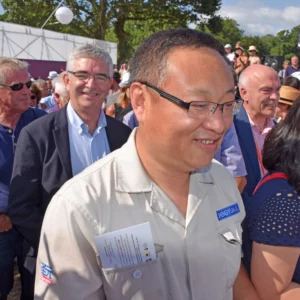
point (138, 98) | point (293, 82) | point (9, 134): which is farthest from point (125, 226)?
point (293, 82)

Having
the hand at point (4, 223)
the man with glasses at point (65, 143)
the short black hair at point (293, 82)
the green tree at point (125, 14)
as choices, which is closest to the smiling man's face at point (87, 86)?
the man with glasses at point (65, 143)

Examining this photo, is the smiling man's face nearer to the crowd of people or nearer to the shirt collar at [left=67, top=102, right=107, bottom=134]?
the shirt collar at [left=67, top=102, right=107, bottom=134]

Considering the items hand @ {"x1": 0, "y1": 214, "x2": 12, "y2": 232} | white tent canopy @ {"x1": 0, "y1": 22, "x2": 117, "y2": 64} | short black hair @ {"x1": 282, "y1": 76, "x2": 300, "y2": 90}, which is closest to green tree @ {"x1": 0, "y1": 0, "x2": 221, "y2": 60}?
white tent canopy @ {"x1": 0, "y1": 22, "x2": 117, "y2": 64}

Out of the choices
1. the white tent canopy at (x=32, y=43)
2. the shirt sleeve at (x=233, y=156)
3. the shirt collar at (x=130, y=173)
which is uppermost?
the white tent canopy at (x=32, y=43)

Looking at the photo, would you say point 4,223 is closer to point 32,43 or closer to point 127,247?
point 127,247

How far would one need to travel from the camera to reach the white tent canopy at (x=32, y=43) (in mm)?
13641

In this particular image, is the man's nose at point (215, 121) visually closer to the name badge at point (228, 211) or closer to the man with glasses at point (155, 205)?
the man with glasses at point (155, 205)

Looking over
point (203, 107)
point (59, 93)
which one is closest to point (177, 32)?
point (203, 107)

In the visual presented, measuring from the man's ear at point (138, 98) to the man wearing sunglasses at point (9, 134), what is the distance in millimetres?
1613

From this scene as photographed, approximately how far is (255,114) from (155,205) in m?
2.41

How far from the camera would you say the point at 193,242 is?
4.28 ft

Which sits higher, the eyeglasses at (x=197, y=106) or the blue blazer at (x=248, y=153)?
the eyeglasses at (x=197, y=106)

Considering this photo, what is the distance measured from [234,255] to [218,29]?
96.7 ft

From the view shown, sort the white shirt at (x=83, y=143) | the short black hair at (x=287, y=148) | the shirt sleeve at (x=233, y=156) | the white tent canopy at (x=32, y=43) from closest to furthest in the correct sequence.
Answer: the short black hair at (x=287, y=148)
the white shirt at (x=83, y=143)
the shirt sleeve at (x=233, y=156)
the white tent canopy at (x=32, y=43)
